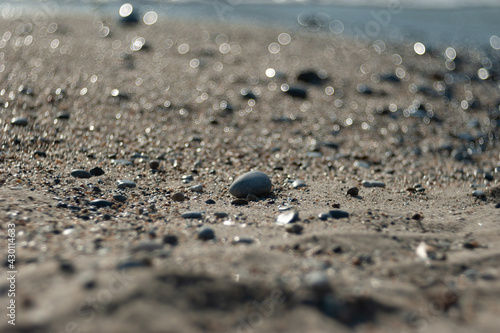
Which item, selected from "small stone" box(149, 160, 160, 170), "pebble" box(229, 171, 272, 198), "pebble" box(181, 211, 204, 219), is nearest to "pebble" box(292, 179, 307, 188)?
"pebble" box(229, 171, 272, 198)

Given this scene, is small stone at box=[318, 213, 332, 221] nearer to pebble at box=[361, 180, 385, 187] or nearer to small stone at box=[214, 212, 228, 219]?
small stone at box=[214, 212, 228, 219]

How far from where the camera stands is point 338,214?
2318 millimetres

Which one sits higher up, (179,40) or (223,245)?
(179,40)

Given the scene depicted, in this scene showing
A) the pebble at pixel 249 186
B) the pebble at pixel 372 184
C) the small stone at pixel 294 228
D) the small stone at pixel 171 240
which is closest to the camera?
the small stone at pixel 171 240

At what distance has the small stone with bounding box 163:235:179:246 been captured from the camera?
74.0 inches

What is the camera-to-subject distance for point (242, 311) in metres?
1.44

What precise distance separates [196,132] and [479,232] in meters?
2.30

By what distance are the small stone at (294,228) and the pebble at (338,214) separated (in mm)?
255

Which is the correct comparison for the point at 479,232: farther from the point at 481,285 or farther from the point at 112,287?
the point at 112,287

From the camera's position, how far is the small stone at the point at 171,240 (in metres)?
1.88

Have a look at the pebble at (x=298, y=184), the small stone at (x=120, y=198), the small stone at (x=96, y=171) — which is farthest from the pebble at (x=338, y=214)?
the small stone at (x=96, y=171)

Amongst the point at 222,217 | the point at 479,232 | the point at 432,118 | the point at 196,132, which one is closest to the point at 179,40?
the point at 196,132

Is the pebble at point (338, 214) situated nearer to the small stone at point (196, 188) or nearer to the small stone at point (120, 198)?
the small stone at point (196, 188)

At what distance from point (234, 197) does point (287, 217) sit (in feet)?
1.78
